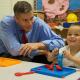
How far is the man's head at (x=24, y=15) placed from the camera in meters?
1.60

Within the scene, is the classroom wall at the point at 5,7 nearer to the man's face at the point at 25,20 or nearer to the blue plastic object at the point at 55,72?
the man's face at the point at 25,20

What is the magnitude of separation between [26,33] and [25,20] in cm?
20

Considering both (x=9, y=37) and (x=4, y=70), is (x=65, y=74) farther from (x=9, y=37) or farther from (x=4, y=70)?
(x=9, y=37)

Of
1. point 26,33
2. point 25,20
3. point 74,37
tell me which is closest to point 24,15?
point 25,20

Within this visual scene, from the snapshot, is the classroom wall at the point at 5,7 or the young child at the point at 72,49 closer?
the young child at the point at 72,49

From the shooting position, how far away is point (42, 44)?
1673 millimetres

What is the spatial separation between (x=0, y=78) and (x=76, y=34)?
27.5 inches

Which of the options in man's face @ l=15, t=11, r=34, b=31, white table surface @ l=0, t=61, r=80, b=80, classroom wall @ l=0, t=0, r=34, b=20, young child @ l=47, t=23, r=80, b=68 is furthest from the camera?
classroom wall @ l=0, t=0, r=34, b=20

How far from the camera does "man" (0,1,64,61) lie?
161 cm

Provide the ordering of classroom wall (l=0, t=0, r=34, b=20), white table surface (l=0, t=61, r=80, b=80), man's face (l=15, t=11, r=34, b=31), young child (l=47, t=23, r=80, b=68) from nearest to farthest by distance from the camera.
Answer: white table surface (l=0, t=61, r=80, b=80) → young child (l=47, t=23, r=80, b=68) → man's face (l=15, t=11, r=34, b=31) → classroom wall (l=0, t=0, r=34, b=20)

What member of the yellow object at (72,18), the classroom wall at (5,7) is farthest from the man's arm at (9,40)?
the yellow object at (72,18)

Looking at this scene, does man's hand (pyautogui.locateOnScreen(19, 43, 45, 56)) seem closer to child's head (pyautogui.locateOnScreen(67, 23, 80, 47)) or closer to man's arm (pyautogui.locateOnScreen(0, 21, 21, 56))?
man's arm (pyautogui.locateOnScreen(0, 21, 21, 56))

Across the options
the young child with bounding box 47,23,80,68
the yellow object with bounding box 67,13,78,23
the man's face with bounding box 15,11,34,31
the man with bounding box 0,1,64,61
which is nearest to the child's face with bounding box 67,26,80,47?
the young child with bounding box 47,23,80,68

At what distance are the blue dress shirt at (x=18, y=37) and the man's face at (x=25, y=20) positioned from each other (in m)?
0.08
